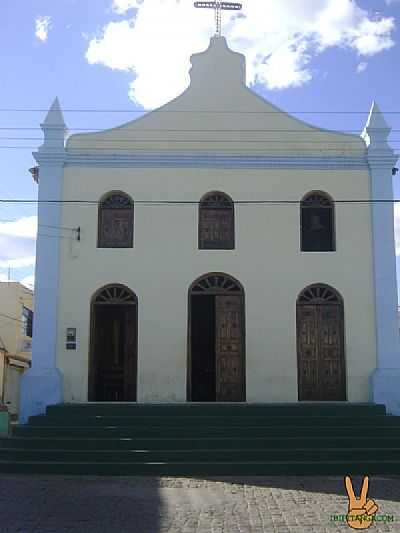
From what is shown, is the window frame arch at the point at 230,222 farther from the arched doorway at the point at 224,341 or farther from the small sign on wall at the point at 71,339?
the small sign on wall at the point at 71,339

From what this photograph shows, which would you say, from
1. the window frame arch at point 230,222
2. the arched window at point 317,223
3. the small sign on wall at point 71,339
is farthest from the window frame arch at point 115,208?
the arched window at point 317,223

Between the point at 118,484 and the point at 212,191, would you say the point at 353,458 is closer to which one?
the point at 118,484

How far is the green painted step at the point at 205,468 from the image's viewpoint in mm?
10273

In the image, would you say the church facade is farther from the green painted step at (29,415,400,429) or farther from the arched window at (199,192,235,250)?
the green painted step at (29,415,400,429)

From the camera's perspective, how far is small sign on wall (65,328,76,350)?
13.2m

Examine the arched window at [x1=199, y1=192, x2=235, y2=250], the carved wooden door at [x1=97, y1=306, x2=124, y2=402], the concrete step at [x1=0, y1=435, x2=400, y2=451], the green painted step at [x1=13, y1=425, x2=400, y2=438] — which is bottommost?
the concrete step at [x1=0, y1=435, x2=400, y2=451]

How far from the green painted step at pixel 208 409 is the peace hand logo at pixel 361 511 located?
11.1 ft

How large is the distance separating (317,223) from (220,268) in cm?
218

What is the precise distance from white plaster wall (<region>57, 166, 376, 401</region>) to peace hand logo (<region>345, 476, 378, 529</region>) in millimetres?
4796

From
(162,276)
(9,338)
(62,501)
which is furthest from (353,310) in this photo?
(9,338)

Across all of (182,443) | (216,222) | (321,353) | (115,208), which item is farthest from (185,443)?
(115,208)

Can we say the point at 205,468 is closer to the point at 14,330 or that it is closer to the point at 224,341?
the point at 224,341

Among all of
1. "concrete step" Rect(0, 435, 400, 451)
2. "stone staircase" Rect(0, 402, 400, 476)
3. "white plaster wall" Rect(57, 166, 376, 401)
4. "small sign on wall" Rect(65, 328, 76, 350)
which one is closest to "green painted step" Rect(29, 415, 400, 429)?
"stone staircase" Rect(0, 402, 400, 476)

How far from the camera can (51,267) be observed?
1338cm
